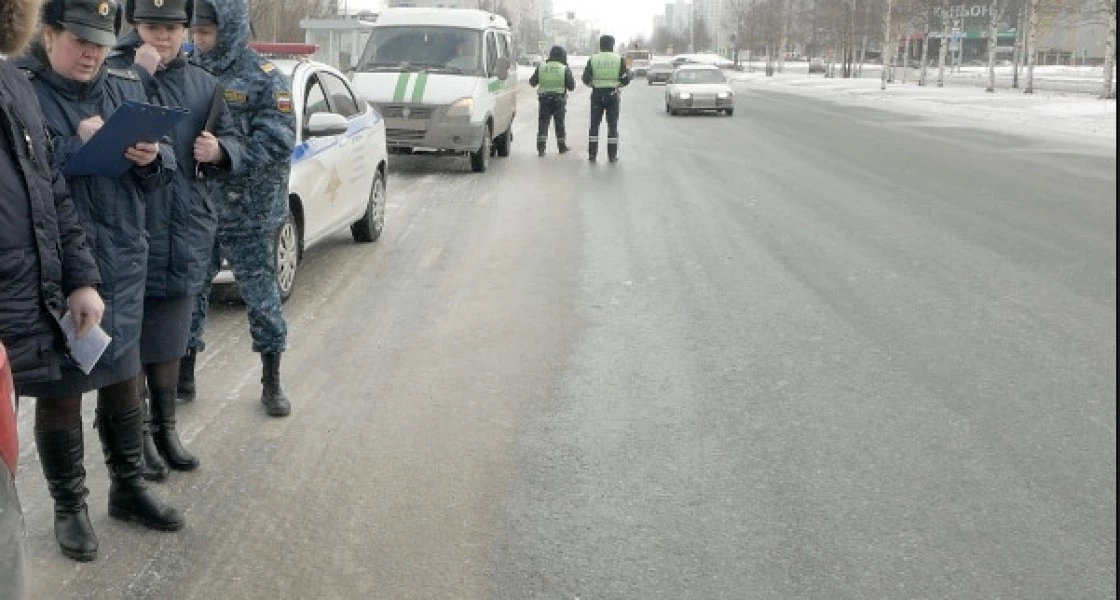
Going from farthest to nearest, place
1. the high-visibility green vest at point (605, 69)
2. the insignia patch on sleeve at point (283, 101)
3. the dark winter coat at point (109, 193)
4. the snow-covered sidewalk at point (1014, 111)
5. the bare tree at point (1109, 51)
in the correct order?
1. the bare tree at point (1109, 51)
2. the snow-covered sidewalk at point (1014, 111)
3. the high-visibility green vest at point (605, 69)
4. the insignia patch on sleeve at point (283, 101)
5. the dark winter coat at point (109, 193)

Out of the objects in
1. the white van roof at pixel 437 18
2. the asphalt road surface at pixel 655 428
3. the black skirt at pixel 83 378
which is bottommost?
the asphalt road surface at pixel 655 428

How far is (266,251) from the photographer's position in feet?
16.8

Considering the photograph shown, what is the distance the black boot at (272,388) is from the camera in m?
5.24

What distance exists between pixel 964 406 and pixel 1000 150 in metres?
16.2

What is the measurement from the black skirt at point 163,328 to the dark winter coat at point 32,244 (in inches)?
34.4

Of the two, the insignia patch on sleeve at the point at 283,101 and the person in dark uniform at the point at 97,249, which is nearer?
the person in dark uniform at the point at 97,249

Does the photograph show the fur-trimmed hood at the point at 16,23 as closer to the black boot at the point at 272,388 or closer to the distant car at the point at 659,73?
the black boot at the point at 272,388

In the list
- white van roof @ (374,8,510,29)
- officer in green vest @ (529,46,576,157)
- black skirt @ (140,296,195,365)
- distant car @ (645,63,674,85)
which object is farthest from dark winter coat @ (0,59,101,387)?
distant car @ (645,63,674,85)

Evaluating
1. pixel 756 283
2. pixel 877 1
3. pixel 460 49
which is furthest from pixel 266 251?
pixel 877 1

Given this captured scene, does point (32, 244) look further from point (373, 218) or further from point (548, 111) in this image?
point (548, 111)

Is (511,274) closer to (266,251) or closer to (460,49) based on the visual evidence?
(266,251)

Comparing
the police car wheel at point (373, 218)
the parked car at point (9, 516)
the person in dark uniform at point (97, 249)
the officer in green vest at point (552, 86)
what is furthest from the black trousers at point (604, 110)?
the parked car at point (9, 516)

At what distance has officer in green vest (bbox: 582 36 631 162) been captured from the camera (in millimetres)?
17422

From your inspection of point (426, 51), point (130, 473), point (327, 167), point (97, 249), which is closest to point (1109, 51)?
point (426, 51)
